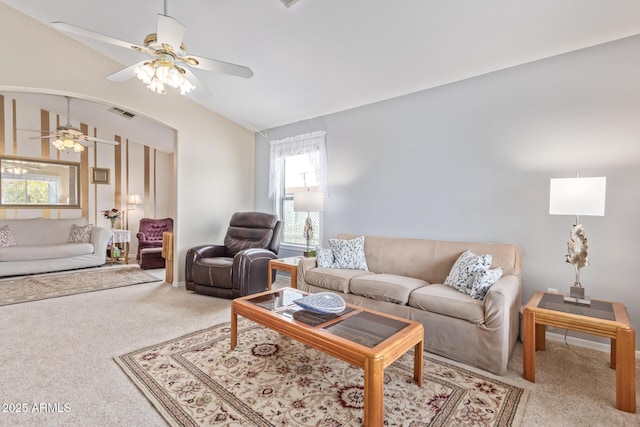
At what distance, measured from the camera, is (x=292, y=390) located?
1.84 meters

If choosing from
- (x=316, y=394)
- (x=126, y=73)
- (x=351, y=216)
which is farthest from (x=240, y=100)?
(x=316, y=394)

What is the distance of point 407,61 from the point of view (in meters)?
2.85

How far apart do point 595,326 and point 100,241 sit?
6.85 m

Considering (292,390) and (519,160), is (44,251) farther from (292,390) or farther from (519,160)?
(519,160)

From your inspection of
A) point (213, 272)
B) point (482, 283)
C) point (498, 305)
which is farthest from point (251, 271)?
point (498, 305)

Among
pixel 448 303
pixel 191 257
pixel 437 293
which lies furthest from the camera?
pixel 191 257

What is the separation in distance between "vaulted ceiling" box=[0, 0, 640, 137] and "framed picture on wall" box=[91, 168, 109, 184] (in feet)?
11.1

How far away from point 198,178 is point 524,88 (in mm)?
4162

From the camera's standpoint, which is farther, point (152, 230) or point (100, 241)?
point (152, 230)

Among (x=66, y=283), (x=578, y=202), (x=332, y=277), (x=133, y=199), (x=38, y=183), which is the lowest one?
(x=66, y=283)

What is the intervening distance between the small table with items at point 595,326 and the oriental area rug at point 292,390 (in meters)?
0.36

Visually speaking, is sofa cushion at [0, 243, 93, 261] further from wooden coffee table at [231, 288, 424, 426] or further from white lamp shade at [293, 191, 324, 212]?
wooden coffee table at [231, 288, 424, 426]

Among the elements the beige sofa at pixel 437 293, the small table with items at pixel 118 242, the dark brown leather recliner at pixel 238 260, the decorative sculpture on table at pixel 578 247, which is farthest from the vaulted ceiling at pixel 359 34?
the small table with items at pixel 118 242

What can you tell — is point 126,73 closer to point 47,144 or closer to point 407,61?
point 407,61
